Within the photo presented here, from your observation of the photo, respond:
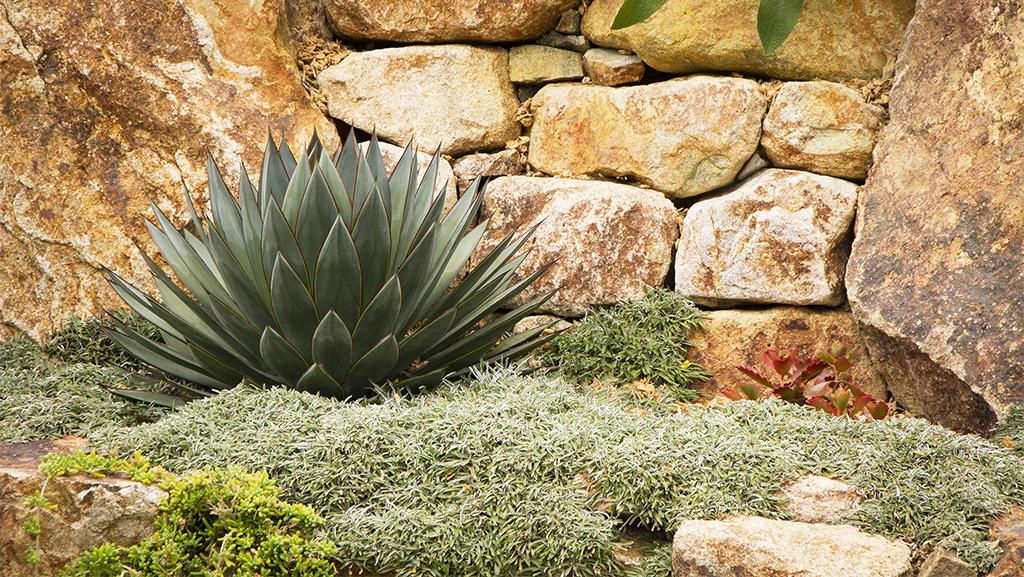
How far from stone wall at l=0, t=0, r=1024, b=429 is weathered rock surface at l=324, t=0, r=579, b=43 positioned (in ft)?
0.03

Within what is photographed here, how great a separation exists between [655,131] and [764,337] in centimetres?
100

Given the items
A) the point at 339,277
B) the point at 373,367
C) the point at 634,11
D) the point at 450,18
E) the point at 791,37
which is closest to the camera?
the point at 339,277

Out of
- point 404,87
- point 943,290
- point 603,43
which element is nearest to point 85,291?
point 404,87

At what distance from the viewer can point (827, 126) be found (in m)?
3.77

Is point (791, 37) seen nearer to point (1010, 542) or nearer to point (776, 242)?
point (776, 242)

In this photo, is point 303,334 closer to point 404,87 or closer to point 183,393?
point 183,393

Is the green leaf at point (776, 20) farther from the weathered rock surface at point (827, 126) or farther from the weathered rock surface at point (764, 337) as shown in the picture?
the weathered rock surface at point (764, 337)

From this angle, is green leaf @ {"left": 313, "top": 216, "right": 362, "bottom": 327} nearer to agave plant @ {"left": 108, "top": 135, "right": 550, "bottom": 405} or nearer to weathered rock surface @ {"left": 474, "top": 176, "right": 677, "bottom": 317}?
agave plant @ {"left": 108, "top": 135, "right": 550, "bottom": 405}

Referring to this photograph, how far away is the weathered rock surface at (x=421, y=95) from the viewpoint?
4.14 metres

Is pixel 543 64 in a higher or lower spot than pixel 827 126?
higher

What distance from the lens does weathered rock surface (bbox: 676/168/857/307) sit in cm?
369

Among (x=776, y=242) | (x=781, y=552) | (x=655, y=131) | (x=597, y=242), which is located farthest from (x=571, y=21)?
(x=781, y=552)

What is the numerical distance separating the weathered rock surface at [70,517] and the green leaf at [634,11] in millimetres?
2493

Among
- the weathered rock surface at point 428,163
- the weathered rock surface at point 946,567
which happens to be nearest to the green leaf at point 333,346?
the weathered rock surface at point 428,163
